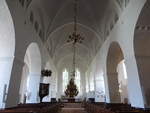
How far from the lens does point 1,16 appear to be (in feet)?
20.7

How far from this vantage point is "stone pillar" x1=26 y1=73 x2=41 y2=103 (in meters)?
10.6

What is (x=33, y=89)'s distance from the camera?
10812 mm

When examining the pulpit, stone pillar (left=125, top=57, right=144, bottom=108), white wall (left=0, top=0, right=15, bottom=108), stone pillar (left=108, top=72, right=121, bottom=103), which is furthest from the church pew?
stone pillar (left=108, top=72, right=121, bottom=103)

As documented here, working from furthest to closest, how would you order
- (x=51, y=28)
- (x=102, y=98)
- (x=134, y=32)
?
(x=102, y=98) → (x=51, y=28) → (x=134, y=32)

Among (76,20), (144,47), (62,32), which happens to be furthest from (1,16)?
(62,32)

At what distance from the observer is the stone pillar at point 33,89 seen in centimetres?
1064

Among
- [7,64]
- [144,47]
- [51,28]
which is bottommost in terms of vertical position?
[7,64]

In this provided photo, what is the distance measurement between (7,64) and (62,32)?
1089 centimetres

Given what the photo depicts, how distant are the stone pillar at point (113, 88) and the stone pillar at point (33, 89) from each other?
21.5ft

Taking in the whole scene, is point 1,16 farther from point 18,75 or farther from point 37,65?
point 37,65

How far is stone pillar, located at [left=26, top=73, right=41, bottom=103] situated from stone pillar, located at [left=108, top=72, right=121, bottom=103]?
6557mm

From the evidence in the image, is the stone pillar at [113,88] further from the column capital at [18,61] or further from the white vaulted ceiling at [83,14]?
the column capital at [18,61]

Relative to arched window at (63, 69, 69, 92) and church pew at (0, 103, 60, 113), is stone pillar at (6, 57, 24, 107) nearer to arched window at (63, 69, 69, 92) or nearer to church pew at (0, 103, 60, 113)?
church pew at (0, 103, 60, 113)

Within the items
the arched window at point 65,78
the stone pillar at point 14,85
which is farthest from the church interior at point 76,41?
the arched window at point 65,78
